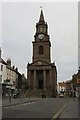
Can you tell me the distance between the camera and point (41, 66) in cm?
9475

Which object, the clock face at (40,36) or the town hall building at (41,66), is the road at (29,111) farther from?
the clock face at (40,36)

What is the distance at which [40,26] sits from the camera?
105 meters

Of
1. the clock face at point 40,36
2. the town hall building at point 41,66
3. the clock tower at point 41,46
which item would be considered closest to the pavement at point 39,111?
the town hall building at point 41,66

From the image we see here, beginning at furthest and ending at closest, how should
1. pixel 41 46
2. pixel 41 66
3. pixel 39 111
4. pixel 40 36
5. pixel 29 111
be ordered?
pixel 40 36 → pixel 41 46 → pixel 41 66 → pixel 39 111 → pixel 29 111

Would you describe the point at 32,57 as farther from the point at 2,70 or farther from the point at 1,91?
the point at 1,91

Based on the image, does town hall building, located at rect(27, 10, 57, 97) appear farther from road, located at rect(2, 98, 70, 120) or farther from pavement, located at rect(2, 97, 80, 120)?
road, located at rect(2, 98, 70, 120)

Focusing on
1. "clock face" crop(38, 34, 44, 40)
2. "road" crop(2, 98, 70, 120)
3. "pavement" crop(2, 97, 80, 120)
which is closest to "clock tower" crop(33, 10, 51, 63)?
"clock face" crop(38, 34, 44, 40)

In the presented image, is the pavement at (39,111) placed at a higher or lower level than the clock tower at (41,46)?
lower

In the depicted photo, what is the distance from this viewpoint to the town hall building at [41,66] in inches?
3711

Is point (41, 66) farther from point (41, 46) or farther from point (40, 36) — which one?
point (40, 36)

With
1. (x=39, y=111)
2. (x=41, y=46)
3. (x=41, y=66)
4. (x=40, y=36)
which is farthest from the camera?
(x=40, y=36)

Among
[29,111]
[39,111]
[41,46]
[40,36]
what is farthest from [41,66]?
[29,111]

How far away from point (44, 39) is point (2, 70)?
149 ft

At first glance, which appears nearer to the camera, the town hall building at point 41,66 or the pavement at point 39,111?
the pavement at point 39,111
